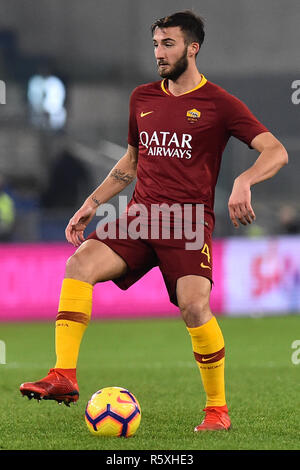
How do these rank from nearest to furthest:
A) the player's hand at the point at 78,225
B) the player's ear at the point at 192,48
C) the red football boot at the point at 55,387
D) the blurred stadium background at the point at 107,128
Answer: the red football boot at the point at 55,387 → the player's ear at the point at 192,48 → the player's hand at the point at 78,225 → the blurred stadium background at the point at 107,128

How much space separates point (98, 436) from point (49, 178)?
14.2 m

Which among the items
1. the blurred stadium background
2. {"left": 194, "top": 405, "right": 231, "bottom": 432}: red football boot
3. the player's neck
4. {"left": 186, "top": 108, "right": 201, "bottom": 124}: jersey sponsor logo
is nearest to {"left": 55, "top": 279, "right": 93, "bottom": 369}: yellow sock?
{"left": 194, "top": 405, "right": 231, "bottom": 432}: red football boot

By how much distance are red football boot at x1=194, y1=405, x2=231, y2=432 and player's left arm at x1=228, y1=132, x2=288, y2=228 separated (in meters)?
1.08

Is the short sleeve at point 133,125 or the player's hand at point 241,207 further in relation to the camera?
the short sleeve at point 133,125

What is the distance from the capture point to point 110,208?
51.8 ft

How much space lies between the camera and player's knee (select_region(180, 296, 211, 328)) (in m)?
4.65

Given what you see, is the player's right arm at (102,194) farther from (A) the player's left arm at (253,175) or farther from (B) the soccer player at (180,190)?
(A) the player's left arm at (253,175)

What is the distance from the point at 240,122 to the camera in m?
4.77

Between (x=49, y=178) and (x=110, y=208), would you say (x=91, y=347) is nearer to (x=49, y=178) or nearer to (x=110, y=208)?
(x=110, y=208)

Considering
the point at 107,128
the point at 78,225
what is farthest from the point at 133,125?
the point at 107,128

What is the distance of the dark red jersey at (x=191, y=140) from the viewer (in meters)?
4.81

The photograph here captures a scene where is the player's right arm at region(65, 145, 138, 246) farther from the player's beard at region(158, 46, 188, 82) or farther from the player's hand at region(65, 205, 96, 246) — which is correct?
the player's beard at region(158, 46, 188, 82)

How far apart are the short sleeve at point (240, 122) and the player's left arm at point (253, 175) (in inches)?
1.5

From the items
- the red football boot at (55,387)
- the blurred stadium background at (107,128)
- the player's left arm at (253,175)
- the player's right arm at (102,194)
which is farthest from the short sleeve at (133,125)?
the blurred stadium background at (107,128)
